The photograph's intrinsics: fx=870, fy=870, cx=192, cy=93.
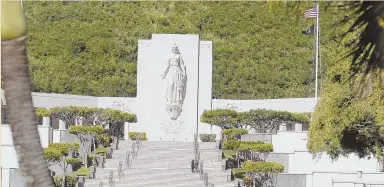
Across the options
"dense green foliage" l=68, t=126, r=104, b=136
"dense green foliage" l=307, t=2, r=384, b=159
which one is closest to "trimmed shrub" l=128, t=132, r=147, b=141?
"dense green foliage" l=68, t=126, r=104, b=136

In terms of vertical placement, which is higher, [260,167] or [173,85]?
[173,85]

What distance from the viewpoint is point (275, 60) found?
3944cm

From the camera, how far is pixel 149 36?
41344 mm

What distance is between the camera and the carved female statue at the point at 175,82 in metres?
27.4

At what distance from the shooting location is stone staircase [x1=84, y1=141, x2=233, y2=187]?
18.7m

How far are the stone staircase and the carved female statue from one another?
2.86m

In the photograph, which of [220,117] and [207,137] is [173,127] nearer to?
[207,137]

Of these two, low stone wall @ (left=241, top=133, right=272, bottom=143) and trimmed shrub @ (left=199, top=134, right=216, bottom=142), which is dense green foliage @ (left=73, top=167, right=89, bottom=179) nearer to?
low stone wall @ (left=241, top=133, right=272, bottom=143)

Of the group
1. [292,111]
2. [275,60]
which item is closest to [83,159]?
[292,111]

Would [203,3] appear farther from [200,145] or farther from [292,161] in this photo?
[292,161]

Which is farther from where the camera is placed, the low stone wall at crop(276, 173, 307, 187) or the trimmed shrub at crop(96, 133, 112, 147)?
the trimmed shrub at crop(96, 133, 112, 147)

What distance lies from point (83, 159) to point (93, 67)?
18145 millimetres

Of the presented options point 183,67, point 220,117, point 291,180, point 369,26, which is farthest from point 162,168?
point 369,26

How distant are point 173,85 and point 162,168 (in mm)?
7171
